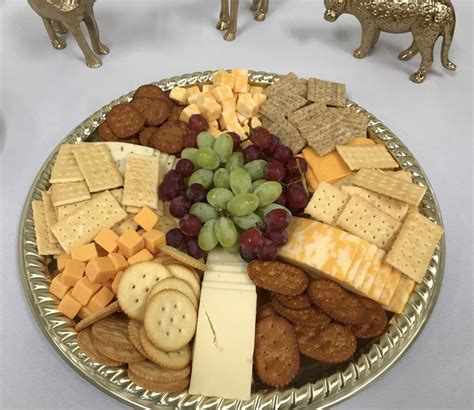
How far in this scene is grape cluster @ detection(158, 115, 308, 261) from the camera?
36.8 inches

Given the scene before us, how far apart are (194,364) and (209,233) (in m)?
0.25

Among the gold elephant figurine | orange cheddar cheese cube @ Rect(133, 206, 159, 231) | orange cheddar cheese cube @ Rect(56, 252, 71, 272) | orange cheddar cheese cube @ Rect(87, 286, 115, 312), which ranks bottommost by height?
orange cheddar cheese cube @ Rect(87, 286, 115, 312)

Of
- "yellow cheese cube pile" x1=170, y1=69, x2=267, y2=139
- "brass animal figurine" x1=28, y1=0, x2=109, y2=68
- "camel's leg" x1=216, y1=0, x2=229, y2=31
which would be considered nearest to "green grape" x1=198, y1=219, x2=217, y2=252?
"yellow cheese cube pile" x1=170, y1=69, x2=267, y2=139

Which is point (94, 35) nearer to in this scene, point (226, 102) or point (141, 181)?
point (226, 102)

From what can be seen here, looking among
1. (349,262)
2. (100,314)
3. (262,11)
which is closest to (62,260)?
(100,314)

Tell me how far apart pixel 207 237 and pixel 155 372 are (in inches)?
10.7

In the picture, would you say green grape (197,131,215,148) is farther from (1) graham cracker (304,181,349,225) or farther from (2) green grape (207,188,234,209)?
(1) graham cracker (304,181,349,225)

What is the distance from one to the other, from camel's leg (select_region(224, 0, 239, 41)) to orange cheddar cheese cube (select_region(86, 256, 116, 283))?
3.26ft

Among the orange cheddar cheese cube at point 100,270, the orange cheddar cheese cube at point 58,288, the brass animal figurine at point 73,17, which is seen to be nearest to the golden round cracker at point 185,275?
the orange cheddar cheese cube at point 100,270

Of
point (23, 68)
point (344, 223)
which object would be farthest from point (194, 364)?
point (23, 68)

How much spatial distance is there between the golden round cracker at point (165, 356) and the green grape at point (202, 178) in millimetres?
326

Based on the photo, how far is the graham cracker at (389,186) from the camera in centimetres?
100

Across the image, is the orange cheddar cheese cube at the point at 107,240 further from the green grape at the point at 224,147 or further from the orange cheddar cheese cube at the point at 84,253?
the green grape at the point at 224,147

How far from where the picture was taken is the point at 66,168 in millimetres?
1086
